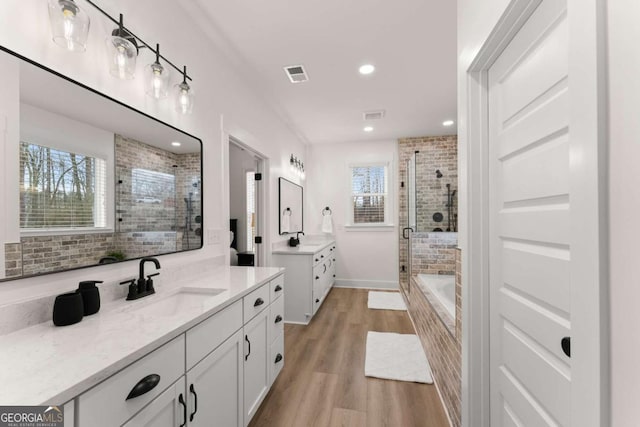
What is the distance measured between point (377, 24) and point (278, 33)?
2.50 ft

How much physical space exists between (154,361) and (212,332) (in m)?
0.33

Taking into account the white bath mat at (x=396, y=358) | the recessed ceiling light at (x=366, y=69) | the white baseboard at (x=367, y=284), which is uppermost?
the recessed ceiling light at (x=366, y=69)

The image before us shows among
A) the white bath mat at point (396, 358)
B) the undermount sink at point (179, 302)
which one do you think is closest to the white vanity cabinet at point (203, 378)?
the undermount sink at point (179, 302)

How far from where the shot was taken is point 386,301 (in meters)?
4.12

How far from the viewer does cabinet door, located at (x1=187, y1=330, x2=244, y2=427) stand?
1.10 metres

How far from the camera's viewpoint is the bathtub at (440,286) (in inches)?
99.9

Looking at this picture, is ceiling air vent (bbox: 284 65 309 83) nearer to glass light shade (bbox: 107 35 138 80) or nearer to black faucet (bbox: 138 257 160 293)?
glass light shade (bbox: 107 35 138 80)

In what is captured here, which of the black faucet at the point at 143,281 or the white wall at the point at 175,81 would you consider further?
the black faucet at the point at 143,281

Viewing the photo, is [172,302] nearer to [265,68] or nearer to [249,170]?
[265,68]

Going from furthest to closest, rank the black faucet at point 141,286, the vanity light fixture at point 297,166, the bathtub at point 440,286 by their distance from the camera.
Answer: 1. the vanity light fixture at point 297,166
2. the bathtub at point 440,286
3. the black faucet at point 141,286

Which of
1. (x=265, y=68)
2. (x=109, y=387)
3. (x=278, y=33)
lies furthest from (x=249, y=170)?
(x=109, y=387)

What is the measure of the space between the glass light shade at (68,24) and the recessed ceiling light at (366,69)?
211 cm

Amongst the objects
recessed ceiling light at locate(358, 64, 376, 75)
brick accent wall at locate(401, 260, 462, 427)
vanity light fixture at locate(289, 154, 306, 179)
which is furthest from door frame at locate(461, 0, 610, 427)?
vanity light fixture at locate(289, 154, 306, 179)

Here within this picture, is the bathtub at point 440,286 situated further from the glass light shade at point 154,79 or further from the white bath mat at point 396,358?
the glass light shade at point 154,79
